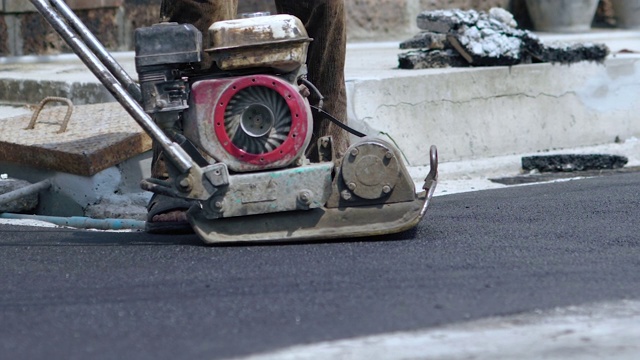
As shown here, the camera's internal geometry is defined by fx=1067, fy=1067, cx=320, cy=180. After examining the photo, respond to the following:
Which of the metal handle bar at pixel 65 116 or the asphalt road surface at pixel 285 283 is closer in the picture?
the asphalt road surface at pixel 285 283

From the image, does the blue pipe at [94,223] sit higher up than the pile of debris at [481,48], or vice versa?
the pile of debris at [481,48]

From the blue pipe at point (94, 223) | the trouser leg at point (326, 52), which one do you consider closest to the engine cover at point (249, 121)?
the trouser leg at point (326, 52)

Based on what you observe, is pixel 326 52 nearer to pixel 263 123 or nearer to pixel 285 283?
pixel 263 123

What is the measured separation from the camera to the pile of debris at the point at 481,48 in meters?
4.89

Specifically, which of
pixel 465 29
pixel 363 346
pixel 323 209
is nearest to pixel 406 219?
pixel 323 209

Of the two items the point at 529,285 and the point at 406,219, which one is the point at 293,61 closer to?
the point at 406,219

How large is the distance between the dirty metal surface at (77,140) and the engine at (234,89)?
88cm

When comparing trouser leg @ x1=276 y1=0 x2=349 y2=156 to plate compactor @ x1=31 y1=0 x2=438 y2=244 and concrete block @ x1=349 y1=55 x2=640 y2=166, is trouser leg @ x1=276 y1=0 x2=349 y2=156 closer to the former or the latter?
plate compactor @ x1=31 y1=0 x2=438 y2=244

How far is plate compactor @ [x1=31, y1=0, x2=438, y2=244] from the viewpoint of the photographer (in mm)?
2758

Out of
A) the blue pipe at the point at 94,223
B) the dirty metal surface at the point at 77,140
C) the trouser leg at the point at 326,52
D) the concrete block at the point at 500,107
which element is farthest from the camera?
the concrete block at the point at 500,107

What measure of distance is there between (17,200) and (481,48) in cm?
225

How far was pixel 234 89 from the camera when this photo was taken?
109 inches

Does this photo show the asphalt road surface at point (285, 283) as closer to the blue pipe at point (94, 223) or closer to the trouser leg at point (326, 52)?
the blue pipe at point (94, 223)

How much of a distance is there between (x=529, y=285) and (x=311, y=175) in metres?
0.73
